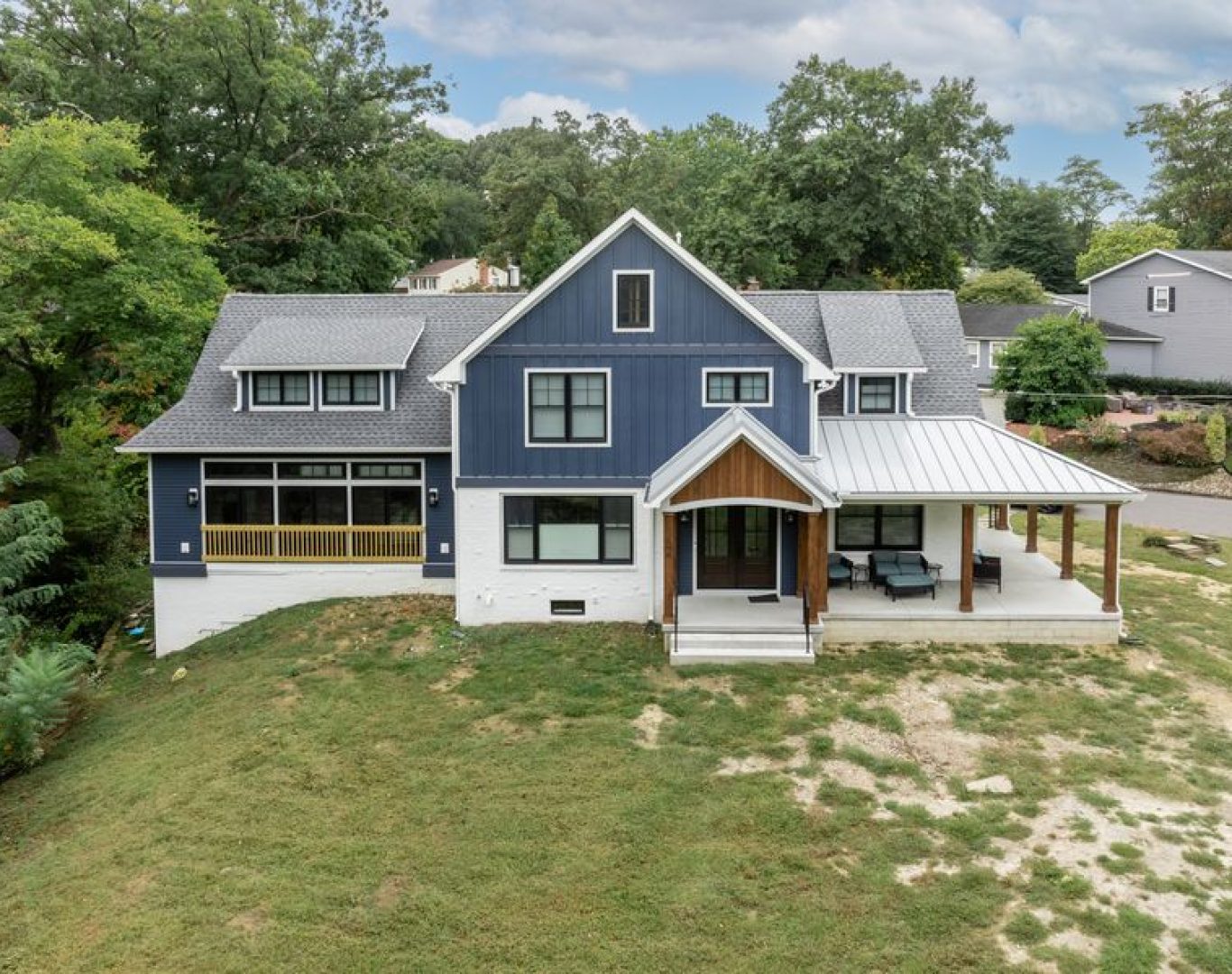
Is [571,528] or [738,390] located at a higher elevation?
[738,390]

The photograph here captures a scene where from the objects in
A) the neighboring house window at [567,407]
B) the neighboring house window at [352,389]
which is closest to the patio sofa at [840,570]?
the neighboring house window at [567,407]

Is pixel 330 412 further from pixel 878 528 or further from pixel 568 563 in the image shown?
→ pixel 878 528

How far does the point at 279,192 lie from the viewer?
33.8 metres

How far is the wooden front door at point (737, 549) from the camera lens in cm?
1817

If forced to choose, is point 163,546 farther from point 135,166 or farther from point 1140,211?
point 1140,211

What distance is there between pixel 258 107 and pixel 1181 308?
130 feet

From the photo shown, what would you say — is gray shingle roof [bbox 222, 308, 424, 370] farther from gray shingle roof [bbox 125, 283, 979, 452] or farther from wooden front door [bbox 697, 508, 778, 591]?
wooden front door [bbox 697, 508, 778, 591]

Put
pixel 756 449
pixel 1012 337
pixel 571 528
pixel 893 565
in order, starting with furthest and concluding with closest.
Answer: pixel 1012 337 < pixel 893 565 < pixel 571 528 < pixel 756 449

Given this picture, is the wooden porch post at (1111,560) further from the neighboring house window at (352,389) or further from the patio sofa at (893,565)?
the neighboring house window at (352,389)

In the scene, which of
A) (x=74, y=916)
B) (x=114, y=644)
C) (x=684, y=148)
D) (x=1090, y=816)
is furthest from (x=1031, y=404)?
(x=684, y=148)

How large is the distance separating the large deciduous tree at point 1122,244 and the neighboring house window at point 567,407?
53040mm

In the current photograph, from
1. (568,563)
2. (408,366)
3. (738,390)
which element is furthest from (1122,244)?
(568,563)

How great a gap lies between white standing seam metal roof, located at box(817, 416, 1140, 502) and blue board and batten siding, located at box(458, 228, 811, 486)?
1206mm

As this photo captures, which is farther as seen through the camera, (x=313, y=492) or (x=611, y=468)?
(x=313, y=492)
